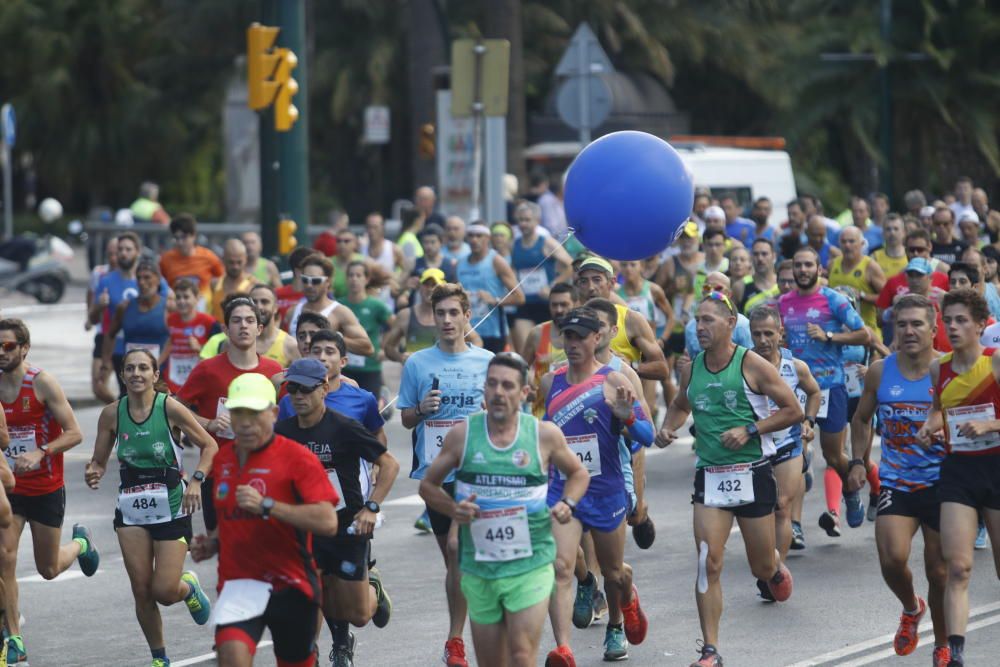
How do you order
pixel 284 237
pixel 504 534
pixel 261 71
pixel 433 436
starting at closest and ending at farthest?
pixel 504 534
pixel 433 436
pixel 261 71
pixel 284 237

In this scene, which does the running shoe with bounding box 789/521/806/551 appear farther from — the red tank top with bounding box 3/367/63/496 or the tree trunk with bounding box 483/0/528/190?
the tree trunk with bounding box 483/0/528/190

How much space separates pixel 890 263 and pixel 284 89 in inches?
218

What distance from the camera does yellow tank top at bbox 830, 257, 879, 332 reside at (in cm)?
1545

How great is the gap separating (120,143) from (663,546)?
34.1 meters

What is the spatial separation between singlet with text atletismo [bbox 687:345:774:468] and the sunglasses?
6.32ft

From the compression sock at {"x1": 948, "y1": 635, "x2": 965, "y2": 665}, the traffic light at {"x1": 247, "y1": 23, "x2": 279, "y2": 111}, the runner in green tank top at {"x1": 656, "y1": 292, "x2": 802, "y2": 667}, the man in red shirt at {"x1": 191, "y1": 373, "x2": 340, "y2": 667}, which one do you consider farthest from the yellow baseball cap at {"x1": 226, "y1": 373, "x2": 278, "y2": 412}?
the traffic light at {"x1": 247, "y1": 23, "x2": 279, "y2": 111}

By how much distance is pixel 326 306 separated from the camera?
12742 mm

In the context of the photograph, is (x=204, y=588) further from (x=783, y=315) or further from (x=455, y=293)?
(x=783, y=315)

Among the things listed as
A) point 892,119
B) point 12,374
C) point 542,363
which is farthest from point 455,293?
point 892,119

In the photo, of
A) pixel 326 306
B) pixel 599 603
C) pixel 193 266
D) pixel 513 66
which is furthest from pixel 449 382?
pixel 513 66

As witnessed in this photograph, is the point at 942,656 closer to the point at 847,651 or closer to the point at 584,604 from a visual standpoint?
the point at 847,651

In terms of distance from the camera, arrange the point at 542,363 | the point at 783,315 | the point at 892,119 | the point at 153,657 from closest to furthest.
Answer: the point at 153,657
the point at 542,363
the point at 783,315
the point at 892,119

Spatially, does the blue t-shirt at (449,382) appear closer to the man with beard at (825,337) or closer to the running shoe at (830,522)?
the running shoe at (830,522)

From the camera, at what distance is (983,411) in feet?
28.2
